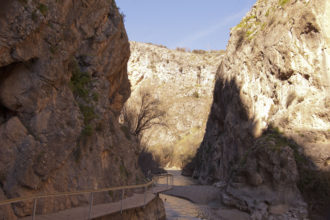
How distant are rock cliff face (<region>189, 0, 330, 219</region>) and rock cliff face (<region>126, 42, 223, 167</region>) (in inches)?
1334

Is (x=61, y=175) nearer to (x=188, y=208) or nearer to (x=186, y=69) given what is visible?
(x=188, y=208)

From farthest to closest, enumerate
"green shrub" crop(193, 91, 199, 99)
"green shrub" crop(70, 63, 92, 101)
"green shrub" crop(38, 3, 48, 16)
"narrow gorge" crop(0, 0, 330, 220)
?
1. "green shrub" crop(193, 91, 199, 99)
2. "green shrub" crop(70, 63, 92, 101)
3. "green shrub" crop(38, 3, 48, 16)
4. "narrow gorge" crop(0, 0, 330, 220)

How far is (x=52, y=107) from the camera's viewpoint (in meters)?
8.12

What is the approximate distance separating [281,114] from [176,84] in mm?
52123

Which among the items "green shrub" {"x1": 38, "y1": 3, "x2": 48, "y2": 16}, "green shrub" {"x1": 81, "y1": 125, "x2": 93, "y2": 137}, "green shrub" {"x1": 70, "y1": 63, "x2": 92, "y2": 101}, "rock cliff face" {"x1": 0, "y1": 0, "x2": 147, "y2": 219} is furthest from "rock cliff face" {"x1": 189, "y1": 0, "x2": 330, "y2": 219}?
"green shrub" {"x1": 38, "y1": 3, "x2": 48, "y2": 16}

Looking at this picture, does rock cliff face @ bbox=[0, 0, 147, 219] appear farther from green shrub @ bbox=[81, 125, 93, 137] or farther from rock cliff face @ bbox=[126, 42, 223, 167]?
rock cliff face @ bbox=[126, 42, 223, 167]

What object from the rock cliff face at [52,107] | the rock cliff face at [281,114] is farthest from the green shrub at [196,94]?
the rock cliff face at [52,107]

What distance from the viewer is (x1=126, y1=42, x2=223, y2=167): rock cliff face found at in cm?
6272

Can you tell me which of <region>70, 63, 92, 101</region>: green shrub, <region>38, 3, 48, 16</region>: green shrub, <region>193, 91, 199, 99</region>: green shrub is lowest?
<region>70, 63, 92, 101</region>: green shrub

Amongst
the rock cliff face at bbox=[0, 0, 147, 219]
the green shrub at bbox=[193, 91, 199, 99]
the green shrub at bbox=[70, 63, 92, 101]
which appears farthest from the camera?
the green shrub at bbox=[193, 91, 199, 99]

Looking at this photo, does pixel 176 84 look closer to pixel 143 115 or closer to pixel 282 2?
pixel 143 115

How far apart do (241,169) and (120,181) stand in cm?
959

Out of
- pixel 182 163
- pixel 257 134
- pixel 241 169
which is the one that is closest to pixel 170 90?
pixel 182 163

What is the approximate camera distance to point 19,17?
6789 millimetres
